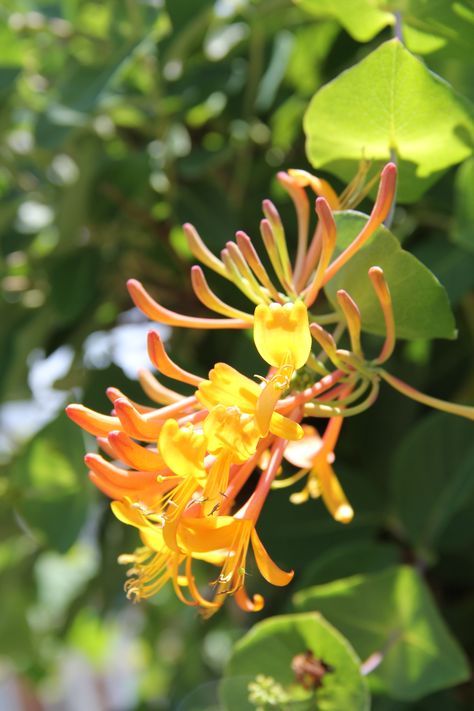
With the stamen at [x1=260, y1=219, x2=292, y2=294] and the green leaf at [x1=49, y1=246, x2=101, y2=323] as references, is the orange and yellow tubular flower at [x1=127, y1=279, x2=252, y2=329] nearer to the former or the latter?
the stamen at [x1=260, y1=219, x2=292, y2=294]

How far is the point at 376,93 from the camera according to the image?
0.37 m

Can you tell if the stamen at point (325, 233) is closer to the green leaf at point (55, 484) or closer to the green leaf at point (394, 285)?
the green leaf at point (394, 285)

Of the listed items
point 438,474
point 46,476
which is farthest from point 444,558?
point 46,476

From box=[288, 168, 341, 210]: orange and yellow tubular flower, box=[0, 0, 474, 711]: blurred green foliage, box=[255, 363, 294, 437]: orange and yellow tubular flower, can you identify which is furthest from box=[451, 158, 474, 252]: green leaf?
box=[255, 363, 294, 437]: orange and yellow tubular flower

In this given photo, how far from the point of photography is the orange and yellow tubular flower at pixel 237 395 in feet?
0.93

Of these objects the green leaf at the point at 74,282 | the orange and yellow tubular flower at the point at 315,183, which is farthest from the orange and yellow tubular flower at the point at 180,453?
the green leaf at the point at 74,282

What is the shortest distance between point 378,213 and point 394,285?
0.05m

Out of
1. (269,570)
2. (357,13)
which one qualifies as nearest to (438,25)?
(357,13)

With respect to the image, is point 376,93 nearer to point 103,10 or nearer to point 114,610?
point 103,10

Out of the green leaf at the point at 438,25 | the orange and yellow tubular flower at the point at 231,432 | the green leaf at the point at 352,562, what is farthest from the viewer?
the green leaf at the point at 352,562

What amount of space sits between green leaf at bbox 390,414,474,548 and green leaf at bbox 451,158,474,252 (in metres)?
0.12

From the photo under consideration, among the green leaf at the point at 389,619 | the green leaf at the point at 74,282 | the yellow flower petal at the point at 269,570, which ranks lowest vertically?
the green leaf at the point at 389,619

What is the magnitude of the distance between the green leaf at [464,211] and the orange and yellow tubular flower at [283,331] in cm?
21

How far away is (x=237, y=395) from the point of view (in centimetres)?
29
